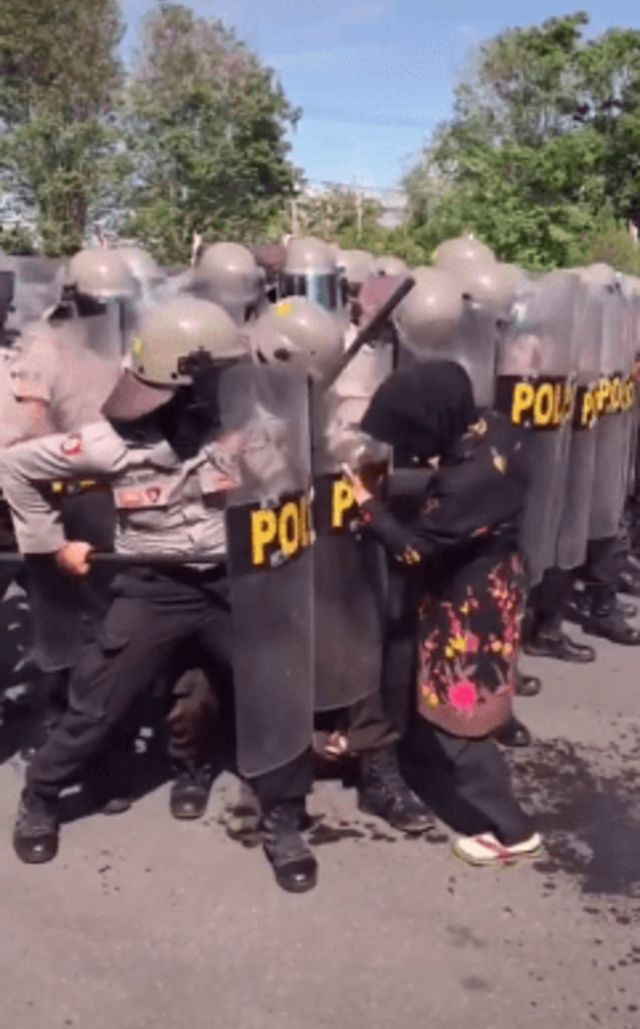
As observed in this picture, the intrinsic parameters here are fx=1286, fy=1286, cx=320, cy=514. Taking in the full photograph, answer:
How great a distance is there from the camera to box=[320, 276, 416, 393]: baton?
397 cm

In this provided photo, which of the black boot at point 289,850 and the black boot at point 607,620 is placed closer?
the black boot at point 289,850

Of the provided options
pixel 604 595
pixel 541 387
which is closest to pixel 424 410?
pixel 541 387

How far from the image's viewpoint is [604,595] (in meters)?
6.28

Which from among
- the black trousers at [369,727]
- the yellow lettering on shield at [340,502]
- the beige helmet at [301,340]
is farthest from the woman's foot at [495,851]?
the beige helmet at [301,340]

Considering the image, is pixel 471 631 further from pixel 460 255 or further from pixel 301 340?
pixel 460 255

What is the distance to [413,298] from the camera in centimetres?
447

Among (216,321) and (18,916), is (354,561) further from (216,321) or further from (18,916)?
(18,916)

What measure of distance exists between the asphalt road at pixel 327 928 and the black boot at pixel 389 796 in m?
0.06

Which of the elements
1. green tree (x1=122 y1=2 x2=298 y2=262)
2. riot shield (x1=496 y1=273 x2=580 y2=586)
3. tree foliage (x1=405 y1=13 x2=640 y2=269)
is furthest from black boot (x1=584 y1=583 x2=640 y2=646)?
tree foliage (x1=405 y1=13 x2=640 y2=269)

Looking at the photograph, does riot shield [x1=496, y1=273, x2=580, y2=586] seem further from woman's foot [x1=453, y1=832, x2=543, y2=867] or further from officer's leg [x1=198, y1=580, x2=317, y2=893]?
officer's leg [x1=198, y1=580, x2=317, y2=893]

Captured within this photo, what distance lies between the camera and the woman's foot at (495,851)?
153 inches

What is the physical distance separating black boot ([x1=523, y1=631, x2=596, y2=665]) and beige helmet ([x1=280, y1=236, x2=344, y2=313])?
184 cm

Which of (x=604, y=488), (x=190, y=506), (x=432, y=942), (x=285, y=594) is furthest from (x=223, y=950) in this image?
(x=604, y=488)

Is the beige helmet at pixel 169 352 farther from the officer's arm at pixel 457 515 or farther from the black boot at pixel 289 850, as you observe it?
the black boot at pixel 289 850
